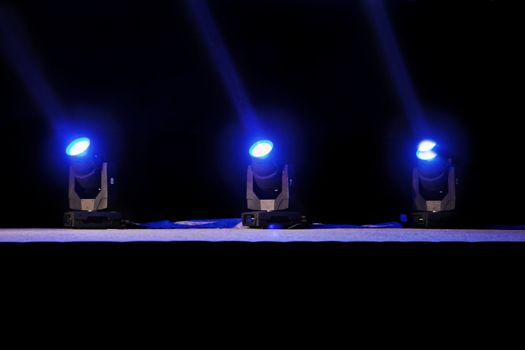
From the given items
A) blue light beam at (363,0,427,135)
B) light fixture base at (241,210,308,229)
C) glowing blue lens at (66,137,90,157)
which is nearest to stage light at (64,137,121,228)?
glowing blue lens at (66,137,90,157)

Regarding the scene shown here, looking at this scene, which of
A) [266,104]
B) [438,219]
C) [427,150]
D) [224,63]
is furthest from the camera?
[266,104]

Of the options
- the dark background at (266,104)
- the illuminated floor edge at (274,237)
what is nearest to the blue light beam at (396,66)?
the dark background at (266,104)

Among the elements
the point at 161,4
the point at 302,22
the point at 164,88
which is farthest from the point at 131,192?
the point at 302,22

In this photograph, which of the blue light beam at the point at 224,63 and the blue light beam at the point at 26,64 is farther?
the blue light beam at the point at 224,63

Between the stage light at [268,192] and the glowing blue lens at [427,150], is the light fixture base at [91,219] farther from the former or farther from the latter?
the glowing blue lens at [427,150]

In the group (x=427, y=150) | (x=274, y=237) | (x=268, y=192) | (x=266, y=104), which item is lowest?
(x=274, y=237)

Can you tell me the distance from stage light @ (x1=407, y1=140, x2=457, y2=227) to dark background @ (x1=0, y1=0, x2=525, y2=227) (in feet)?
0.28

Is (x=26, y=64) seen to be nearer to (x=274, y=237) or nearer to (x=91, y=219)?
(x=91, y=219)

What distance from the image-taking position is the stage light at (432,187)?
301 centimetres

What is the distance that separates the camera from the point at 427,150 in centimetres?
312

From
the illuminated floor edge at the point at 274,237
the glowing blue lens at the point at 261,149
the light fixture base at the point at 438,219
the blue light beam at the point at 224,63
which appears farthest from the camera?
the blue light beam at the point at 224,63

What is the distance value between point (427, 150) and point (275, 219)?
36.6 inches

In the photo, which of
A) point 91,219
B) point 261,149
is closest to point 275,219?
point 261,149

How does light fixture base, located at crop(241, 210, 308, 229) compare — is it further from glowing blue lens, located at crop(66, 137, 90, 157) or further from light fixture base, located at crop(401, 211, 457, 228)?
glowing blue lens, located at crop(66, 137, 90, 157)
